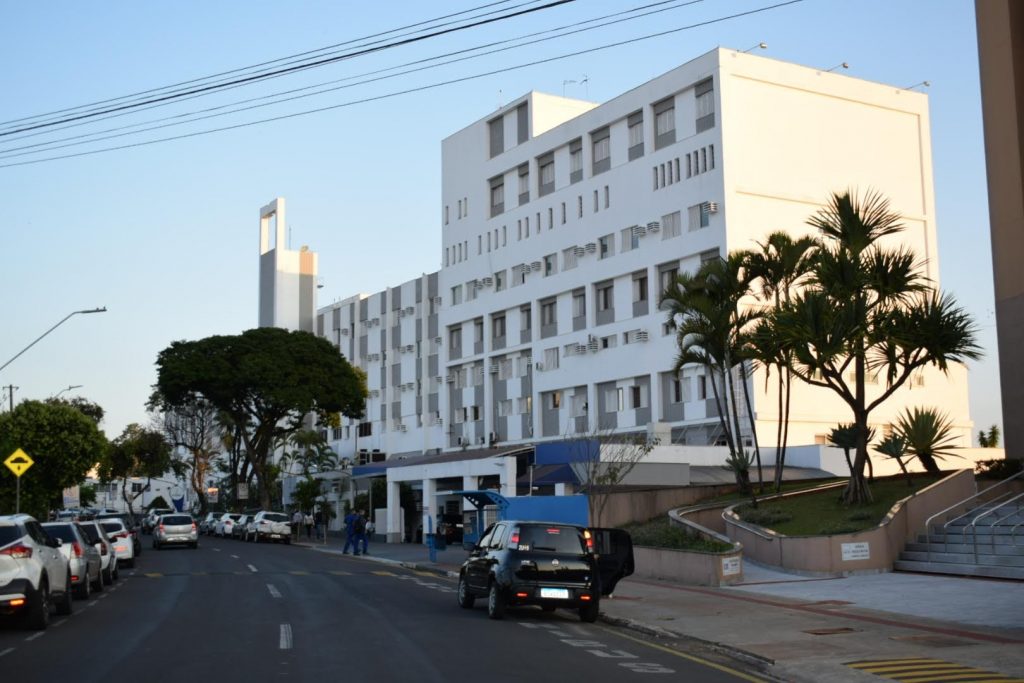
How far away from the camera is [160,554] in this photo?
4731cm

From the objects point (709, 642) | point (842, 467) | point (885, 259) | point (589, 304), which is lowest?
point (709, 642)

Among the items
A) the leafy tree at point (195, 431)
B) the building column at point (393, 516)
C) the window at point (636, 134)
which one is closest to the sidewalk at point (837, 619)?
the window at point (636, 134)

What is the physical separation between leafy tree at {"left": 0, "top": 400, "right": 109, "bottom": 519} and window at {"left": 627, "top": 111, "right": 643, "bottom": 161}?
29429mm

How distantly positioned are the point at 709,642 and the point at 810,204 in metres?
42.7

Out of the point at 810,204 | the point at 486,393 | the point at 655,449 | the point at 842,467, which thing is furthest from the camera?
the point at 486,393

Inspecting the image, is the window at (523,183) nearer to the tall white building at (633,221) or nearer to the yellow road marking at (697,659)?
the tall white building at (633,221)

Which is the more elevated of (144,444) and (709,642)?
(144,444)

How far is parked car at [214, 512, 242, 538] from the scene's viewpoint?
68.7m

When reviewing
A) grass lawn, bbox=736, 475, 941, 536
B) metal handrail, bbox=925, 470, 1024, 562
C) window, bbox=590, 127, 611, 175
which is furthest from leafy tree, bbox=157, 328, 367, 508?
metal handrail, bbox=925, 470, 1024, 562

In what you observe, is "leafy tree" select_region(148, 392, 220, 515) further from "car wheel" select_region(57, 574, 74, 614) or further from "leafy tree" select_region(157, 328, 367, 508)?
"car wheel" select_region(57, 574, 74, 614)

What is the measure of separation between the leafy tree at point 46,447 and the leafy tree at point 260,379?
25320 millimetres

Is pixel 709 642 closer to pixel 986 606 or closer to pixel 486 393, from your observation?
pixel 986 606

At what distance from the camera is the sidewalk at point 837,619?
14266 millimetres

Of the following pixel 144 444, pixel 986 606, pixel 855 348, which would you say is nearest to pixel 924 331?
pixel 855 348
